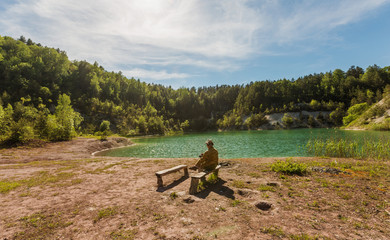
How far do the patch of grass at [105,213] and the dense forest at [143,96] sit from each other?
222 feet

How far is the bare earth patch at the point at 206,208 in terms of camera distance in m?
5.63

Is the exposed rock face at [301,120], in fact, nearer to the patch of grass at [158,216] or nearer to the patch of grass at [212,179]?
the patch of grass at [212,179]

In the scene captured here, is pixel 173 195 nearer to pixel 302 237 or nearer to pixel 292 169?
pixel 302 237

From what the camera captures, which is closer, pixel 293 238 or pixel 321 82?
pixel 293 238

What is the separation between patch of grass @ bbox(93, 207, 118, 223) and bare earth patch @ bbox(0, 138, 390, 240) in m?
0.04

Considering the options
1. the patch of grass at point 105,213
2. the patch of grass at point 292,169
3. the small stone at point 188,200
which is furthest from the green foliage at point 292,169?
the patch of grass at point 105,213

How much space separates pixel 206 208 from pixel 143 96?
17712 cm

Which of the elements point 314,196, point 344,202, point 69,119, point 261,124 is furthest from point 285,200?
point 261,124

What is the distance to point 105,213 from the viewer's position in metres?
7.02

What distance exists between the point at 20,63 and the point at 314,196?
519 ft

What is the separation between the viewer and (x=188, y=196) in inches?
340

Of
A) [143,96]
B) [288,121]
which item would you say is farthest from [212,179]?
[143,96]

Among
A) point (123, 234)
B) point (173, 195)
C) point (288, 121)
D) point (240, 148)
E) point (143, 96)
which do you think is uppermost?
point (143, 96)

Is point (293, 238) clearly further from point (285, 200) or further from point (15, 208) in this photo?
point (15, 208)
